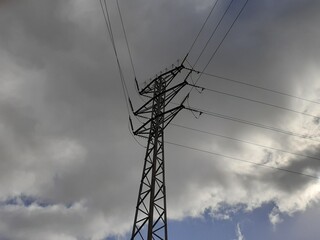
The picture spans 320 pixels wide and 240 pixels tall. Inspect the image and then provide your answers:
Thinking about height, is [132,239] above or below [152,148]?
below

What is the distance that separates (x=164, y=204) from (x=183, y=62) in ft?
31.9

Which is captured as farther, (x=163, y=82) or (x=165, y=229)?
(x=163, y=82)

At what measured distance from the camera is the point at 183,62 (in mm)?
22344

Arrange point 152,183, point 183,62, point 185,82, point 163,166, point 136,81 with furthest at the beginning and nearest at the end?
A: point 136,81, point 183,62, point 185,82, point 163,166, point 152,183

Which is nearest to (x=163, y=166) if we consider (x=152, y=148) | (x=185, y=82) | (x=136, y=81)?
(x=152, y=148)

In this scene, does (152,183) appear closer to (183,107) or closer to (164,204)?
(164,204)

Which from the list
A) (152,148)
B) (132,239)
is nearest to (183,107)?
(152,148)

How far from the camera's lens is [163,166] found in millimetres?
18656

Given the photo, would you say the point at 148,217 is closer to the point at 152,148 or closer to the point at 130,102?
the point at 152,148

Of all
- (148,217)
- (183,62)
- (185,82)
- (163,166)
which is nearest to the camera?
(148,217)

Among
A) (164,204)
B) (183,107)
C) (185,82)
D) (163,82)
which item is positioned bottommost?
(164,204)

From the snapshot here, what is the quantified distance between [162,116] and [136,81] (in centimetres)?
523

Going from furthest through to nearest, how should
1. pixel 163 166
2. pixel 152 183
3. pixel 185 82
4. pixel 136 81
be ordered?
pixel 136 81, pixel 185 82, pixel 163 166, pixel 152 183

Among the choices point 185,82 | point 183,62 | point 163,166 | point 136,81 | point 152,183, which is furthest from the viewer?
point 136,81
